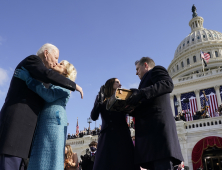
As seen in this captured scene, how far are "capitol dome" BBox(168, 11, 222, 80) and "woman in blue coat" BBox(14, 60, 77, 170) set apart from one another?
50962mm

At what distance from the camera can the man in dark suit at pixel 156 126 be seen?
2992 mm

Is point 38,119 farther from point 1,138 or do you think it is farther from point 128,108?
point 128,108

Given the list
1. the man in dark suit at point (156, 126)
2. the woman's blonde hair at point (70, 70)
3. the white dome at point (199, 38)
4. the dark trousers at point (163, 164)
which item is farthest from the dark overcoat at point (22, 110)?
the white dome at point (199, 38)

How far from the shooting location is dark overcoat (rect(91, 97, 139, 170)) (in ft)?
11.5

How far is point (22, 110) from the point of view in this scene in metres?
2.70

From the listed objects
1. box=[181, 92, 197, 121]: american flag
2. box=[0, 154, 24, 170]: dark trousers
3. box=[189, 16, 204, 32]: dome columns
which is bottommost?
box=[0, 154, 24, 170]: dark trousers

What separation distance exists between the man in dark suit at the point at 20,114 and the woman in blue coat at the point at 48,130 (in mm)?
86

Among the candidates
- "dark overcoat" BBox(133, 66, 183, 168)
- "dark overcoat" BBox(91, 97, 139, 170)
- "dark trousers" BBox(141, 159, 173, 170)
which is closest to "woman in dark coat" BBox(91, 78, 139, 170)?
"dark overcoat" BBox(91, 97, 139, 170)

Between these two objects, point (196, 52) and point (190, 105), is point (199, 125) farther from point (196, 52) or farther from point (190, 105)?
point (196, 52)

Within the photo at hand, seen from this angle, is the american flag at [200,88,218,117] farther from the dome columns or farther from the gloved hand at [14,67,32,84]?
the dome columns

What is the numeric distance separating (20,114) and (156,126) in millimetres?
1709

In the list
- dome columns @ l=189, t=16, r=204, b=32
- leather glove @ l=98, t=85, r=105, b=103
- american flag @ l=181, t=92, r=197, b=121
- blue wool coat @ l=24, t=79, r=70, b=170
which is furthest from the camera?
dome columns @ l=189, t=16, r=204, b=32

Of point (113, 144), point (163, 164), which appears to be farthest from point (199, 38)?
point (163, 164)

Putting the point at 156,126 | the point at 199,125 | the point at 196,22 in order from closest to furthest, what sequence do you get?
the point at 156,126
the point at 199,125
the point at 196,22
